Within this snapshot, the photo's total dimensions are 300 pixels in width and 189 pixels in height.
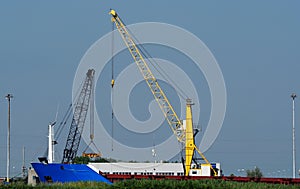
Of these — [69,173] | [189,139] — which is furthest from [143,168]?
[69,173]

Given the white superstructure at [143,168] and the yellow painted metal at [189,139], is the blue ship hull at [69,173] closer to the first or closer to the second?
the yellow painted metal at [189,139]

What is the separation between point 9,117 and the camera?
118 m

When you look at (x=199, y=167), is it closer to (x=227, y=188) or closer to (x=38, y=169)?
(x=38, y=169)

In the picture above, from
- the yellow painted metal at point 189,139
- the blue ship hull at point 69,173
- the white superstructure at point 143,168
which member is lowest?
the blue ship hull at point 69,173

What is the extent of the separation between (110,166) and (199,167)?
23.5 meters

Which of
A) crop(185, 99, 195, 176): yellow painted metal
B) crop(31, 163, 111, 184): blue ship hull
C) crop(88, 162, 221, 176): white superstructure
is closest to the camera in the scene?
crop(31, 163, 111, 184): blue ship hull

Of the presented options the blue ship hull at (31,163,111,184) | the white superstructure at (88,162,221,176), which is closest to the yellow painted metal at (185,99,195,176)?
the white superstructure at (88,162,221,176)

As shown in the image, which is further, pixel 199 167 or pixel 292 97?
pixel 199 167

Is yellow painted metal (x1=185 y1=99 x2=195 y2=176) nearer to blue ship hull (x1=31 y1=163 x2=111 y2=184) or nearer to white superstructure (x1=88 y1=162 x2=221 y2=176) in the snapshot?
white superstructure (x1=88 y1=162 x2=221 y2=176)

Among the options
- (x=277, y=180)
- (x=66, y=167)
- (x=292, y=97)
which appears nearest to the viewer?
(x=277, y=180)

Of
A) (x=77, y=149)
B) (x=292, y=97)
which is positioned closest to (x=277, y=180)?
(x=292, y=97)

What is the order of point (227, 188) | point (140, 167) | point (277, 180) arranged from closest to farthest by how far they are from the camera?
point (227, 188) → point (277, 180) → point (140, 167)

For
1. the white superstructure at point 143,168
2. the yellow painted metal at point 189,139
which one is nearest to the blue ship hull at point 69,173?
the yellow painted metal at point 189,139

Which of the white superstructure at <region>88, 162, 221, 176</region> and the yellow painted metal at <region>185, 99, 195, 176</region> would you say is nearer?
the yellow painted metal at <region>185, 99, 195, 176</region>
